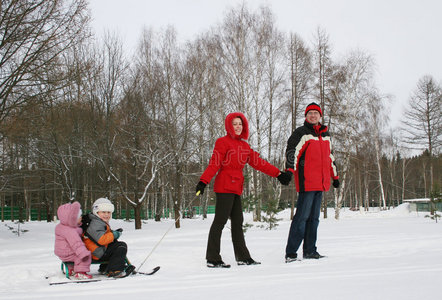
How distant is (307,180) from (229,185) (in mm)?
1023

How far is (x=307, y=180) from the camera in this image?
4.87 m

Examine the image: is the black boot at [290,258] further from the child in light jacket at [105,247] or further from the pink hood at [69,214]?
the pink hood at [69,214]

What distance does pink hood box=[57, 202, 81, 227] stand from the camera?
4.19 meters

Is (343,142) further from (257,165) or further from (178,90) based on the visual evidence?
(257,165)

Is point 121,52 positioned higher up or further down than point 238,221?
higher up

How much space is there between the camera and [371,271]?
143 inches

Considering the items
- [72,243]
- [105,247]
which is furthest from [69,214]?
[105,247]

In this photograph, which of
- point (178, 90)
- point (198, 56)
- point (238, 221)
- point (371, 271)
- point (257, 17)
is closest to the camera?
point (371, 271)

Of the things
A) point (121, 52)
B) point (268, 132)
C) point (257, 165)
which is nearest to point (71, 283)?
point (257, 165)

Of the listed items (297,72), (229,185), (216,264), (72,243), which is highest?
(297,72)

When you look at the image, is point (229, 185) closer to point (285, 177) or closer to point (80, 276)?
point (285, 177)

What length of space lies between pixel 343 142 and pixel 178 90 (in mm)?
11429

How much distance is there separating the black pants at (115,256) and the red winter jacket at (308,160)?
225cm

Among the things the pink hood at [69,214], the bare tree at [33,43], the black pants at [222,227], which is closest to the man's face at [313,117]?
the black pants at [222,227]
